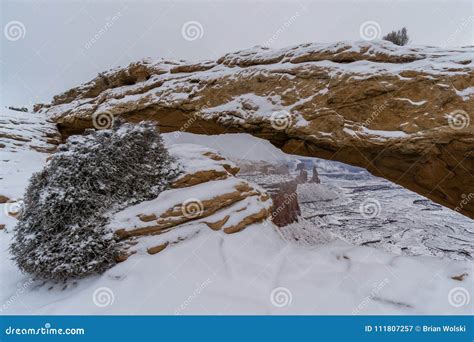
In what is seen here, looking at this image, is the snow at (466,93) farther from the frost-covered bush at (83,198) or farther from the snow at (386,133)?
the frost-covered bush at (83,198)

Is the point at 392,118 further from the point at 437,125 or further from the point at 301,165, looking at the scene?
the point at 301,165

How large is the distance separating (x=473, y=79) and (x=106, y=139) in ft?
26.9

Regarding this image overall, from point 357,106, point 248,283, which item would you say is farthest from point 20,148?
point 357,106

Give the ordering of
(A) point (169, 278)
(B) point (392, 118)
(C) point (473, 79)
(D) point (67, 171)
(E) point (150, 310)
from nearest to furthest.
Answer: (E) point (150, 310)
(A) point (169, 278)
(D) point (67, 171)
(C) point (473, 79)
(B) point (392, 118)

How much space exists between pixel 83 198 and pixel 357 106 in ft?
21.5

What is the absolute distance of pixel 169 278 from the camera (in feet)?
12.3

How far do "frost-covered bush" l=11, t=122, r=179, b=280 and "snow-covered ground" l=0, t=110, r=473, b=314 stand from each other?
1.25 feet

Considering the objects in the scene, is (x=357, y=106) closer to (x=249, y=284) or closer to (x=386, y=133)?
(x=386, y=133)

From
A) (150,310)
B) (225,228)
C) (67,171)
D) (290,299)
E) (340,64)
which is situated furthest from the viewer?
(340,64)

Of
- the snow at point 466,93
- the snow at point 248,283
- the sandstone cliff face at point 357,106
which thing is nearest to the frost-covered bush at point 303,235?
the snow at point 248,283

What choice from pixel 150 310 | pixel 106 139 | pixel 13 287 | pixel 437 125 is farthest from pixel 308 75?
pixel 13 287

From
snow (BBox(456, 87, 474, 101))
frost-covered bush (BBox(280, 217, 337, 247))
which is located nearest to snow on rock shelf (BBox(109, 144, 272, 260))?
frost-covered bush (BBox(280, 217, 337, 247))

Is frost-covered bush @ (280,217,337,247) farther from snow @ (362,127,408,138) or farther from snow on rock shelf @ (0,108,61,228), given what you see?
snow on rock shelf @ (0,108,61,228)

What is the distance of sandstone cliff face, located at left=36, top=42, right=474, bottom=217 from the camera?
18.9ft
